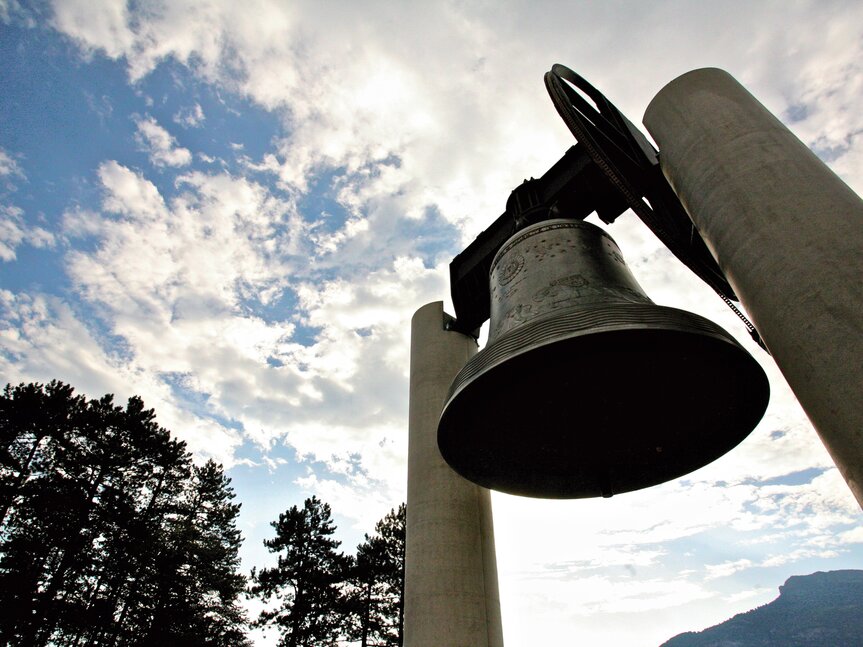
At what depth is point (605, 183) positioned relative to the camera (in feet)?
21.9

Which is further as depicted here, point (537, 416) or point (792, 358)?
point (537, 416)

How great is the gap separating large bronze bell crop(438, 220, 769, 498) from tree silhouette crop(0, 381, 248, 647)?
69.9ft

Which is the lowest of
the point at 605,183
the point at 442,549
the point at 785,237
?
the point at 442,549

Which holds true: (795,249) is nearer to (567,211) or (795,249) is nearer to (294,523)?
(567,211)

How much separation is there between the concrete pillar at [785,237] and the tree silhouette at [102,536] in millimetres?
23186

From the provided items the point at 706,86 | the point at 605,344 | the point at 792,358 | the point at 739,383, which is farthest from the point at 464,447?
the point at 706,86

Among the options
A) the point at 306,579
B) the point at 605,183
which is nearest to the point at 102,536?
the point at 306,579

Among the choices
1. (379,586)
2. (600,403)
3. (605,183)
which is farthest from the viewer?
(379,586)

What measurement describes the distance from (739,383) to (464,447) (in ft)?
6.42

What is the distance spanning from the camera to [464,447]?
12.3 feet

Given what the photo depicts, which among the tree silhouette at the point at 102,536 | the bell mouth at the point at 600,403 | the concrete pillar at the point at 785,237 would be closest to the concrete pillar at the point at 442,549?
the bell mouth at the point at 600,403

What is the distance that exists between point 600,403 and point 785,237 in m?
1.61

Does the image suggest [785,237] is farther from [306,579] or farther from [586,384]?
[306,579]

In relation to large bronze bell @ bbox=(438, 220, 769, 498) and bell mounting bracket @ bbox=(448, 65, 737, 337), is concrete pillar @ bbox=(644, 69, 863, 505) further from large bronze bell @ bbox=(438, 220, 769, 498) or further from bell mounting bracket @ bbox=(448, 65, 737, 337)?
bell mounting bracket @ bbox=(448, 65, 737, 337)
